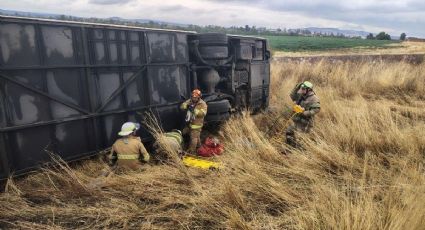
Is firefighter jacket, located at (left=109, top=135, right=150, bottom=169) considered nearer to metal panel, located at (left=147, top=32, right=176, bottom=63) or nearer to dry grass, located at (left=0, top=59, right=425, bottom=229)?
dry grass, located at (left=0, top=59, right=425, bottom=229)

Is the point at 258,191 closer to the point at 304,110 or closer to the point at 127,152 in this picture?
the point at 127,152

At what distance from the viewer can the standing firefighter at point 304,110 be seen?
7.56m

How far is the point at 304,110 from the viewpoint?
25.1ft

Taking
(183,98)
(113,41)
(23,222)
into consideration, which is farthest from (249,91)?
(23,222)

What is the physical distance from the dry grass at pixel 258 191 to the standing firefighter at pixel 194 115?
131 cm

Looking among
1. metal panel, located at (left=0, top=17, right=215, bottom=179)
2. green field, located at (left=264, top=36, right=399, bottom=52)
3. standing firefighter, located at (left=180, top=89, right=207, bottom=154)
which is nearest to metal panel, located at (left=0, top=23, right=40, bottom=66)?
metal panel, located at (left=0, top=17, right=215, bottom=179)

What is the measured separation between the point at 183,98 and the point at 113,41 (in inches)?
93.4

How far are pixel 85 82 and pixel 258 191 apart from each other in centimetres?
348

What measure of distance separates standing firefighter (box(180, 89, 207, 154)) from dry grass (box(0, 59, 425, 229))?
131 centimetres

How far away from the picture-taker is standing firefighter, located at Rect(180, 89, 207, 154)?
7602 millimetres

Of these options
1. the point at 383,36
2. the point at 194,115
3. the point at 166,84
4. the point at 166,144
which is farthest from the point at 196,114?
the point at 383,36

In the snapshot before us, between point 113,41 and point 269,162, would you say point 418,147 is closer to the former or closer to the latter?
point 269,162

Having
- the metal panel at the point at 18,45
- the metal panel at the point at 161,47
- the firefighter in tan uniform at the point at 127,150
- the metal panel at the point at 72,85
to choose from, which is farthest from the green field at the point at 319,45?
the metal panel at the point at 18,45

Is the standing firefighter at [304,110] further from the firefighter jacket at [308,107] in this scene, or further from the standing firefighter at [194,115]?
the standing firefighter at [194,115]
